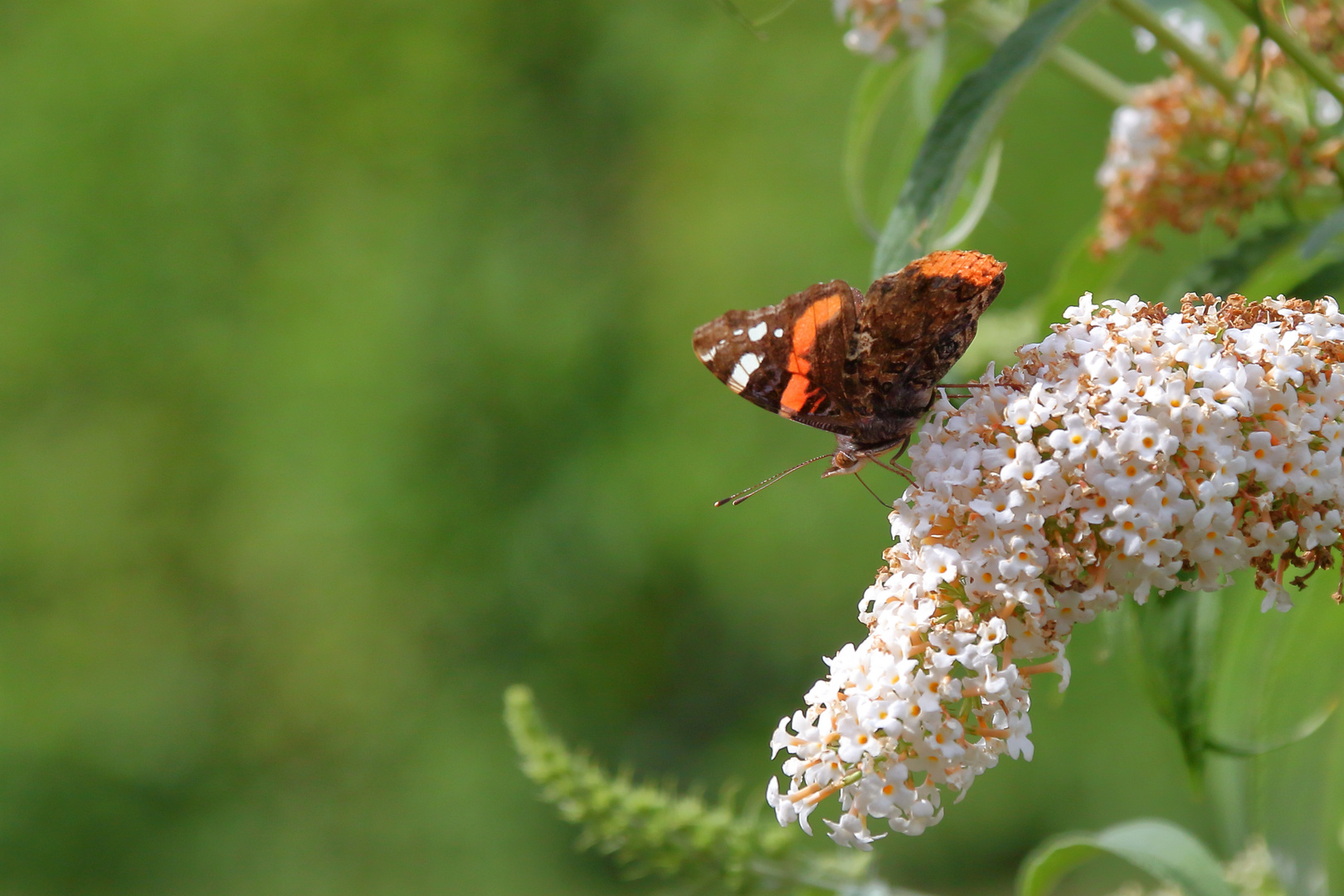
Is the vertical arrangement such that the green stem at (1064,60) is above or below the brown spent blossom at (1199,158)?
above

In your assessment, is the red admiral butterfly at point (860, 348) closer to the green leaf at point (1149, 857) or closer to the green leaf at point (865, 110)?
the green leaf at point (865, 110)

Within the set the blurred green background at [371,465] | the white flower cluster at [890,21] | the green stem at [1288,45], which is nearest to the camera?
the green stem at [1288,45]

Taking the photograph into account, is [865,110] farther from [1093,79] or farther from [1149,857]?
[1149,857]

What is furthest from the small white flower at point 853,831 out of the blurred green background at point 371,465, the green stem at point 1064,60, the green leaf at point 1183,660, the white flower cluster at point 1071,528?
the blurred green background at point 371,465

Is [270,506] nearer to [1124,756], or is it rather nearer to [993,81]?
[1124,756]

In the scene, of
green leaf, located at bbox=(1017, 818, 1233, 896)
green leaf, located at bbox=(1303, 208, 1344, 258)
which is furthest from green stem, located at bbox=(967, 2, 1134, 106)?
green leaf, located at bbox=(1017, 818, 1233, 896)

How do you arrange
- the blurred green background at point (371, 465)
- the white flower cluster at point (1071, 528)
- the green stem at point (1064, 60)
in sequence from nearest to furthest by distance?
the white flower cluster at point (1071, 528) → the green stem at point (1064, 60) → the blurred green background at point (371, 465)
